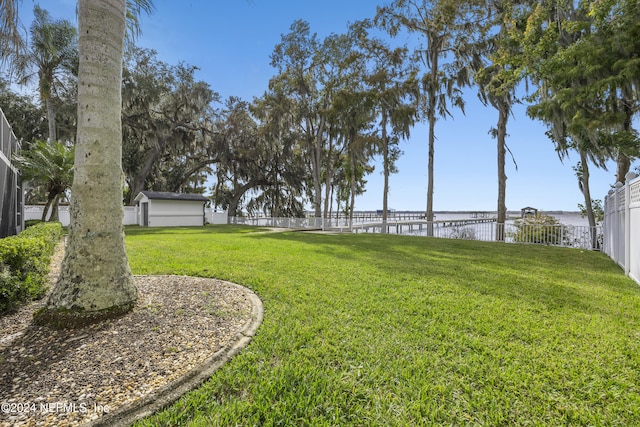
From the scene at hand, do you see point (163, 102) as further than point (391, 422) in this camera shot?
Yes

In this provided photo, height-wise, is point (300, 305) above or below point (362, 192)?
below

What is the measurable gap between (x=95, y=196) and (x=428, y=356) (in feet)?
10.3

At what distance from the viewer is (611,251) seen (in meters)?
6.85

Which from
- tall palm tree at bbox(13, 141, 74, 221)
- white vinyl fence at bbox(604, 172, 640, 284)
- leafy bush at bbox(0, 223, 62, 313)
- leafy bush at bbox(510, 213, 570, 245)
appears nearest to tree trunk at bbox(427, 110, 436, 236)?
leafy bush at bbox(510, 213, 570, 245)

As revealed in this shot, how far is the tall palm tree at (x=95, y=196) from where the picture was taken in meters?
2.51

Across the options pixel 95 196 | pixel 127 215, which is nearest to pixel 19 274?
pixel 95 196

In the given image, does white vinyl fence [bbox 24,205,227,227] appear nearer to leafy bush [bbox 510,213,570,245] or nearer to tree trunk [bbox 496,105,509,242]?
leafy bush [bbox 510,213,570,245]

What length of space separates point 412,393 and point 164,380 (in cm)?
157

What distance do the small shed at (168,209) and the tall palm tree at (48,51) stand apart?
17.4ft

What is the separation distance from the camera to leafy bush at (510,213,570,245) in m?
9.52

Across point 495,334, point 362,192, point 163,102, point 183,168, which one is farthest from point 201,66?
point 495,334

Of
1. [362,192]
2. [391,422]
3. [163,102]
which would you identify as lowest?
[391,422]

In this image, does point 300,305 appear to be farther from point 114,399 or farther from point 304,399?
point 114,399

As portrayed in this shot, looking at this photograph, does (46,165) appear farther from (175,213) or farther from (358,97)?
(358,97)
